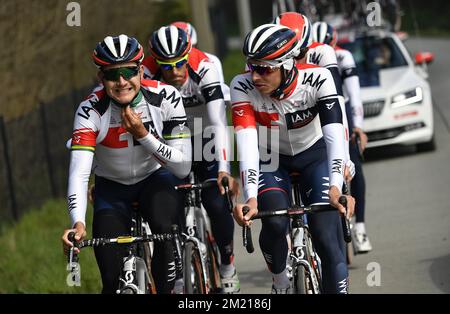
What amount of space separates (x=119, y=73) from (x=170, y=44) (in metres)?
1.48

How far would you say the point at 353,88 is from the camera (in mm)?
10594

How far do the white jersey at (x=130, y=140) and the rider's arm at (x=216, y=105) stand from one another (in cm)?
105

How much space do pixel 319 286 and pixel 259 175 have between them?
81 cm

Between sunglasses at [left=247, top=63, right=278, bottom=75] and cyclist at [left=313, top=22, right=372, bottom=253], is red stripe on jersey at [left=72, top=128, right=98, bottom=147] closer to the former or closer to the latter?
sunglasses at [left=247, top=63, right=278, bottom=75]

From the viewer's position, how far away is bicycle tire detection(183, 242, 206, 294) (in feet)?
26.5

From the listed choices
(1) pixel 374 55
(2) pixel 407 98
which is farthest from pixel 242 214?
(1) pixel 374 55

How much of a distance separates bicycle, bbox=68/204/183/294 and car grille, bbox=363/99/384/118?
8524 mm

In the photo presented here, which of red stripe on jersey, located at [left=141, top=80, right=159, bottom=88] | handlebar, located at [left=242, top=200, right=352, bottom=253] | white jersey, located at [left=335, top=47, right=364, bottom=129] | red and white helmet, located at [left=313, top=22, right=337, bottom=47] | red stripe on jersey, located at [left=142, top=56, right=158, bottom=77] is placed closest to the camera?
handlebar, located at [left=242, top=200, right=352, bottom=253]

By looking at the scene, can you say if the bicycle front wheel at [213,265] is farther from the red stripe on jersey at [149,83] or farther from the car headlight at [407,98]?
the car headlight at [407,98]

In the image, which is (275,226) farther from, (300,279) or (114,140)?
(114,140)

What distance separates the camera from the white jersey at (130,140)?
7.32 m

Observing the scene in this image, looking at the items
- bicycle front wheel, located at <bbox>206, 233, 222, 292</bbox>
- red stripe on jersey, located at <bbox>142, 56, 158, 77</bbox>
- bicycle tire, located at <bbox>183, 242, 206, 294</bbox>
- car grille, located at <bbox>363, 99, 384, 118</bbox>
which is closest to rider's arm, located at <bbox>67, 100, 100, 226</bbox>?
bicycle tire, located at <bbox>183, 242, 206, 294</bbox>
